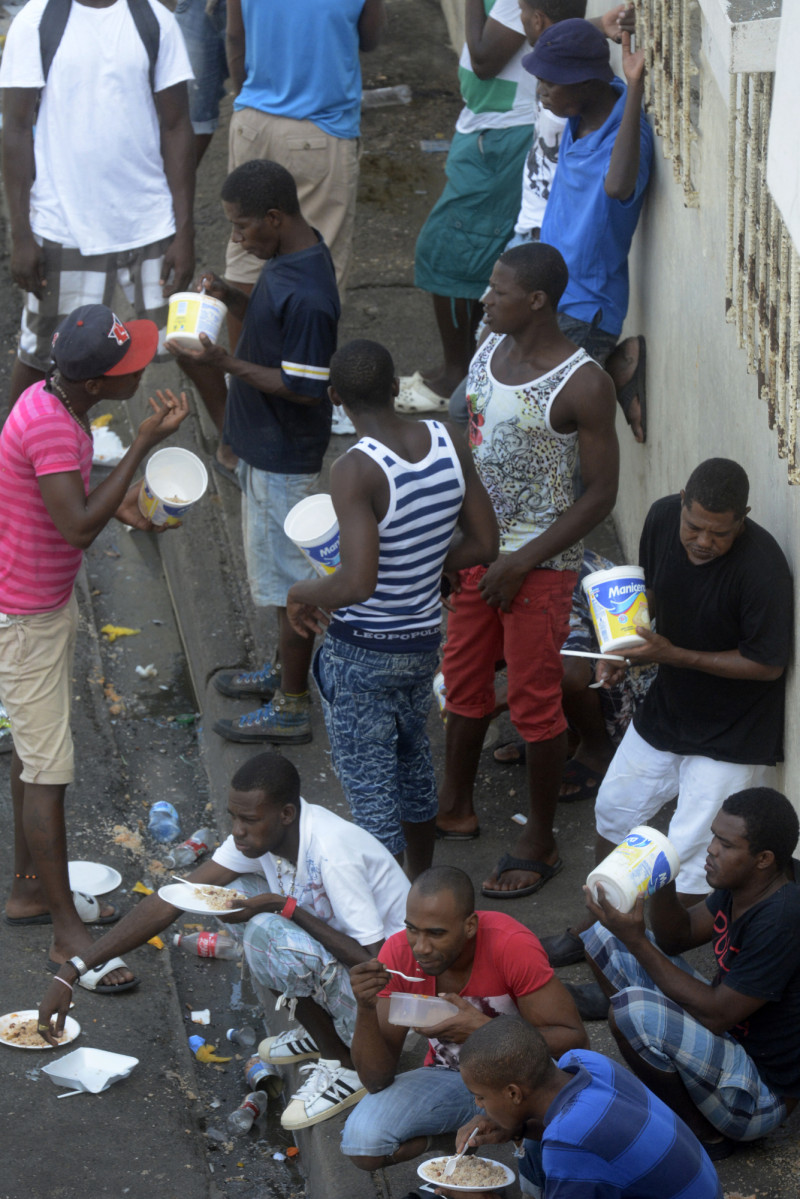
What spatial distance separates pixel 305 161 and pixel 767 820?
13.1 feet

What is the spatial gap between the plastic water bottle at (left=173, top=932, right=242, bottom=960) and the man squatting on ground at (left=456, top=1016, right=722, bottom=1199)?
1690 millimetres

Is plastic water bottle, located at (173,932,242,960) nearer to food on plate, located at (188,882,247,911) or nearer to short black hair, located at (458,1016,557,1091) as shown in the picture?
food on plate, located at (188,882,247,911)

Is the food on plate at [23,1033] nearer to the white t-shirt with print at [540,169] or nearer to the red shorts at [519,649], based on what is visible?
the red shorts at [519,649]

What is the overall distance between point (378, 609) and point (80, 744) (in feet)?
6.72

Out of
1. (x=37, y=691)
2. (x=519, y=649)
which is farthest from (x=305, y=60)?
(x=37, y=691)

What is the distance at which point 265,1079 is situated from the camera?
3.78 meters

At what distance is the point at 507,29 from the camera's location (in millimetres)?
5477

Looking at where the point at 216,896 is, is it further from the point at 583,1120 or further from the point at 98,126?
the point at 98,126

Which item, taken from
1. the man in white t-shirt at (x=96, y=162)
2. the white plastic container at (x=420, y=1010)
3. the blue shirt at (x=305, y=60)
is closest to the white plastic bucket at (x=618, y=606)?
the white plastic container at (x=420, y=1010)

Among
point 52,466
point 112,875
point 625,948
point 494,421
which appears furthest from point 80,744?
point 625,948

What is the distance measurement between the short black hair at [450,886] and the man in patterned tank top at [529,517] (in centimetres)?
115

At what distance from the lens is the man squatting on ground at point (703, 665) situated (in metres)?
3.25

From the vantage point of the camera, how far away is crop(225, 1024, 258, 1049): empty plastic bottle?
13.0ft

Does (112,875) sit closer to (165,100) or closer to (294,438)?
(294,438)
